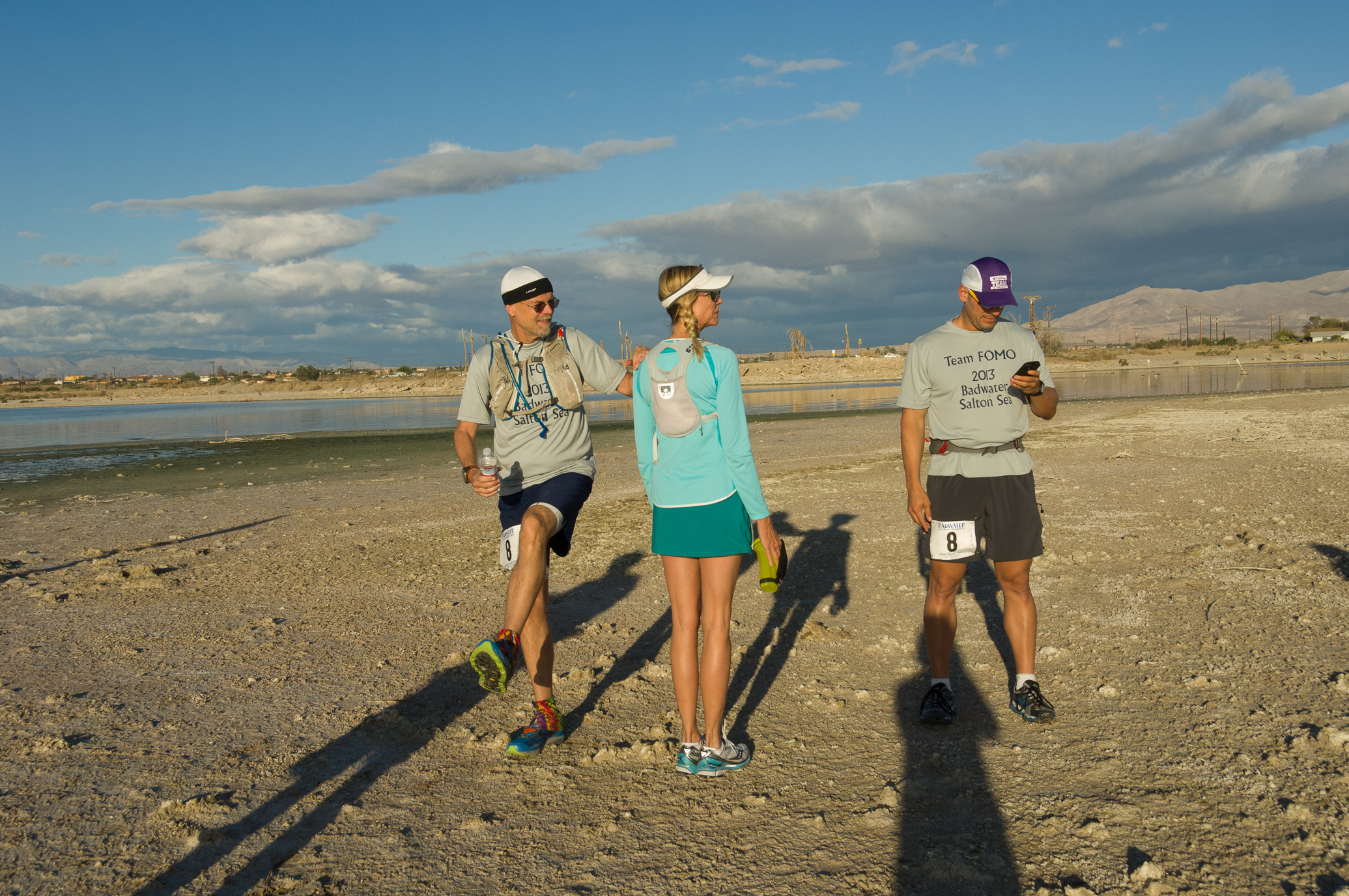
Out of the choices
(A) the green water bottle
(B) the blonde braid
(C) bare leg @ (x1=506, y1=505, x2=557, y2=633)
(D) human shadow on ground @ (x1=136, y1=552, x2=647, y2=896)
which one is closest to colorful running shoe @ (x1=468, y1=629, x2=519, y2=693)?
(C) bare leg @ (x1=506, y1=505, x2=557, y2=633)

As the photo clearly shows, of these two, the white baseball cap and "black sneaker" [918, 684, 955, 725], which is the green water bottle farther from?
the white baseball cap

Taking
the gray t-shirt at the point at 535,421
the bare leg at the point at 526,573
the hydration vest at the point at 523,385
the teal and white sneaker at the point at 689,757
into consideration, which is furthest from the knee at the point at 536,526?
the teal and white sneaker at the point at 689,757

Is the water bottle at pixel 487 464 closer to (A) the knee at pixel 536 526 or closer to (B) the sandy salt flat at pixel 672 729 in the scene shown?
(A) the knee at pixel 536 526

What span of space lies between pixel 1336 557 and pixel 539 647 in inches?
237

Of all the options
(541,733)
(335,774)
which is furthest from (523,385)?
(335,774)

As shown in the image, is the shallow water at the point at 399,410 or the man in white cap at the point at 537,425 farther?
the shallow water at the point at 399,410

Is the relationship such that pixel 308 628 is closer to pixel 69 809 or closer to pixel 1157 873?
pixel 69 809

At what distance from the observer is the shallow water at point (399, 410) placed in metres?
30.3

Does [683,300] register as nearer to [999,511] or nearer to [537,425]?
[537,425]

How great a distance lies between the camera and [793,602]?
618cm

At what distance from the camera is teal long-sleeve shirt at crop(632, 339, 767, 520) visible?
3314mm

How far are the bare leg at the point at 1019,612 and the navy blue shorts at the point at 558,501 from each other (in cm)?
201

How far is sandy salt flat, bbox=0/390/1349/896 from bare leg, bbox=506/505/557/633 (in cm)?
67

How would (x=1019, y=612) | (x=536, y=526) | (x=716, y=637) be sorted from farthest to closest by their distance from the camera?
(x=1019, y=612) < (x=536, y=526) < (x=716, y=637)
